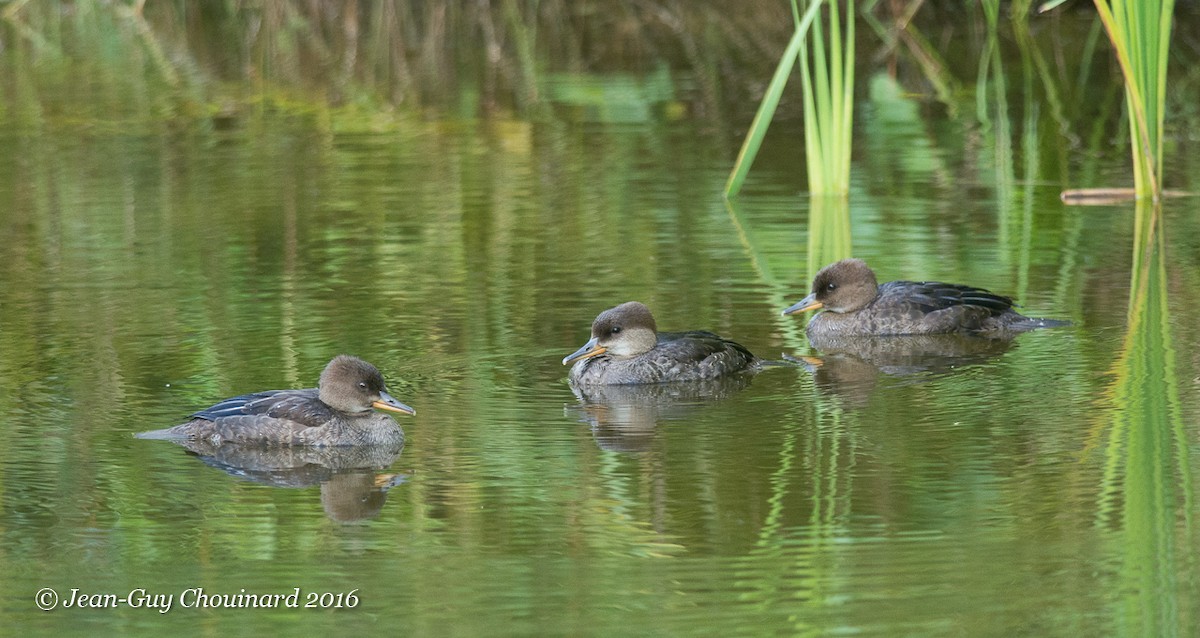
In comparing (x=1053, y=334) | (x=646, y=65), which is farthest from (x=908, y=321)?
(x=646, y=65)

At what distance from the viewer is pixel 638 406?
8.55m

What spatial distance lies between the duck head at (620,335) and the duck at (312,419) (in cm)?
134

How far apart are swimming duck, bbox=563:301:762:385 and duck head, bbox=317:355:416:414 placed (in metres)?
1.26

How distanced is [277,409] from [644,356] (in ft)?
6.48

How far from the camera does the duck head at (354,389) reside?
775cm

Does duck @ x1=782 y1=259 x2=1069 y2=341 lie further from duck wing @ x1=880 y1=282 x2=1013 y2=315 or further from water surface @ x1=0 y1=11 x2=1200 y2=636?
water surface @ x1=0 y1=11 x2=1200 y2=636

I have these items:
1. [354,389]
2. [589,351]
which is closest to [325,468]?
[354,389]

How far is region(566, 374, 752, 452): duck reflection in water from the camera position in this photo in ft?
25.9

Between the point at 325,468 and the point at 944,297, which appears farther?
the point at 944,297

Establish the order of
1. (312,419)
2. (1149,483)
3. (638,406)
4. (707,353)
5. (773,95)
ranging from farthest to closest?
(773,95)
(707,353)
(638,406)
(312,419)
(1149,483)

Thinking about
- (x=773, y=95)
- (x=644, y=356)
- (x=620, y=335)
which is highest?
(x=773, y=95)

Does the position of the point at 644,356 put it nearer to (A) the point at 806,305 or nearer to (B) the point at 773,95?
(A) the point at 806,305

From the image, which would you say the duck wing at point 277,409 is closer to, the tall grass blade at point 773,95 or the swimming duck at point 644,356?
the swimming duck at point 644,356

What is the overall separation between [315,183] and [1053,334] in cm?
660
